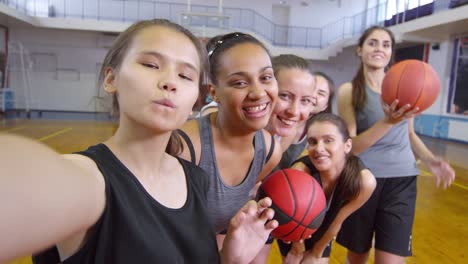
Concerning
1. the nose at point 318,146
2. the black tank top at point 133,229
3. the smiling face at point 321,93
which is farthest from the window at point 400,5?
the black tank top at point 133,229

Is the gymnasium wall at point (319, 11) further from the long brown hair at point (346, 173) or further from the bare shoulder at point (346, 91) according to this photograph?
the long brown hair at point (346, 173)

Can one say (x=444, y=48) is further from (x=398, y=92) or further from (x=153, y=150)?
(x=153, y=150)

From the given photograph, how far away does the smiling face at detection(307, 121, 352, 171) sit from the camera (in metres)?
1.58

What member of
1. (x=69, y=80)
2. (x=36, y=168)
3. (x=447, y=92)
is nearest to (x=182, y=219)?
(x=36, y=168)

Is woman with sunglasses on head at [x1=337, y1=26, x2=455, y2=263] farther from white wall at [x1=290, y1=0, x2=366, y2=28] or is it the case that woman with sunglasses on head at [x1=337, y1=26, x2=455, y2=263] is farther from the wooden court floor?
white wall at [x1=290, y1=0, x2=366, y2=28]

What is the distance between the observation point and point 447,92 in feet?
30.2

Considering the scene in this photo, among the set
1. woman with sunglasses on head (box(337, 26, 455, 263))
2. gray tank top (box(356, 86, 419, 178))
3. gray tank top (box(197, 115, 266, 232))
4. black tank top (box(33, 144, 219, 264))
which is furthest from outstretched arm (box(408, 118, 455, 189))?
black tank top (box(33, 144, 219, 264))

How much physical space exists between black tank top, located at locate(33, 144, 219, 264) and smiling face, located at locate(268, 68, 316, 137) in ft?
2.51

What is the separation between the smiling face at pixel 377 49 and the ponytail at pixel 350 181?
55 cm

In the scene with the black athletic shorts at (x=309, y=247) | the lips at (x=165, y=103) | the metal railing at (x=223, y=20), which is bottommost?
the black athletic shorts at (x=309, y=247)

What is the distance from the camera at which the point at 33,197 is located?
1.17 ft

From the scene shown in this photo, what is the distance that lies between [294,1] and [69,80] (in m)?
9.40

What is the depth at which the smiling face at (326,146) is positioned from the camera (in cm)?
158

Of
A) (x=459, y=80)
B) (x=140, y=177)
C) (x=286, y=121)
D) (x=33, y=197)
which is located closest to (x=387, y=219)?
(x=286, y=121)
